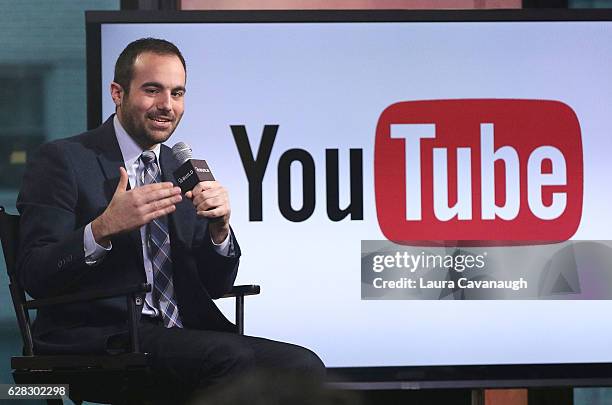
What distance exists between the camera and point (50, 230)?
337cm

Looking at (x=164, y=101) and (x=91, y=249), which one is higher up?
(x=164, y=101)

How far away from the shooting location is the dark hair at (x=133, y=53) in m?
3.64

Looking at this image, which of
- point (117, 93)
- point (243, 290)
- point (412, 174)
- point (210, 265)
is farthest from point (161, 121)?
point (412, 174)

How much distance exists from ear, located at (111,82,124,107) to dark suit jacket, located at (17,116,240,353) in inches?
5.4

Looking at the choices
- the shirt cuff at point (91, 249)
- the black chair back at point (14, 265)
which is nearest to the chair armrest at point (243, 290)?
the shirt cuff at point (91, 249)

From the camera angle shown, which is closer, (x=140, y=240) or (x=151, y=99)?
(x=140, y=240)

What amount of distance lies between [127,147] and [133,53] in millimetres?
362

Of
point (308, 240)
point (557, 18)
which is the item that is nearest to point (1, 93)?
point (308, 240)

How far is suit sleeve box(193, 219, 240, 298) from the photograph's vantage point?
356 centimetres

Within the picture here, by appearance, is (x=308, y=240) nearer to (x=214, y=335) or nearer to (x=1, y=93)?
(x=214, y=335)

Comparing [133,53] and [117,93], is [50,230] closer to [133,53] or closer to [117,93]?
[117,93]

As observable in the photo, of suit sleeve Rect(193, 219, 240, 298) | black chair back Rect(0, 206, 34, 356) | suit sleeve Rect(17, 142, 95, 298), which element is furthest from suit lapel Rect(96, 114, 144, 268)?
black chair back Rect(0, 206, 34, 356)

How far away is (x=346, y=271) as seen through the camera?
148 inches

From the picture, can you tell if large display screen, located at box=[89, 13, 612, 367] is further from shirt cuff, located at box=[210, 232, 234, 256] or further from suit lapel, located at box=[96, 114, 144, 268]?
suit lapel, located at box=[96, 114, 144, 268]
